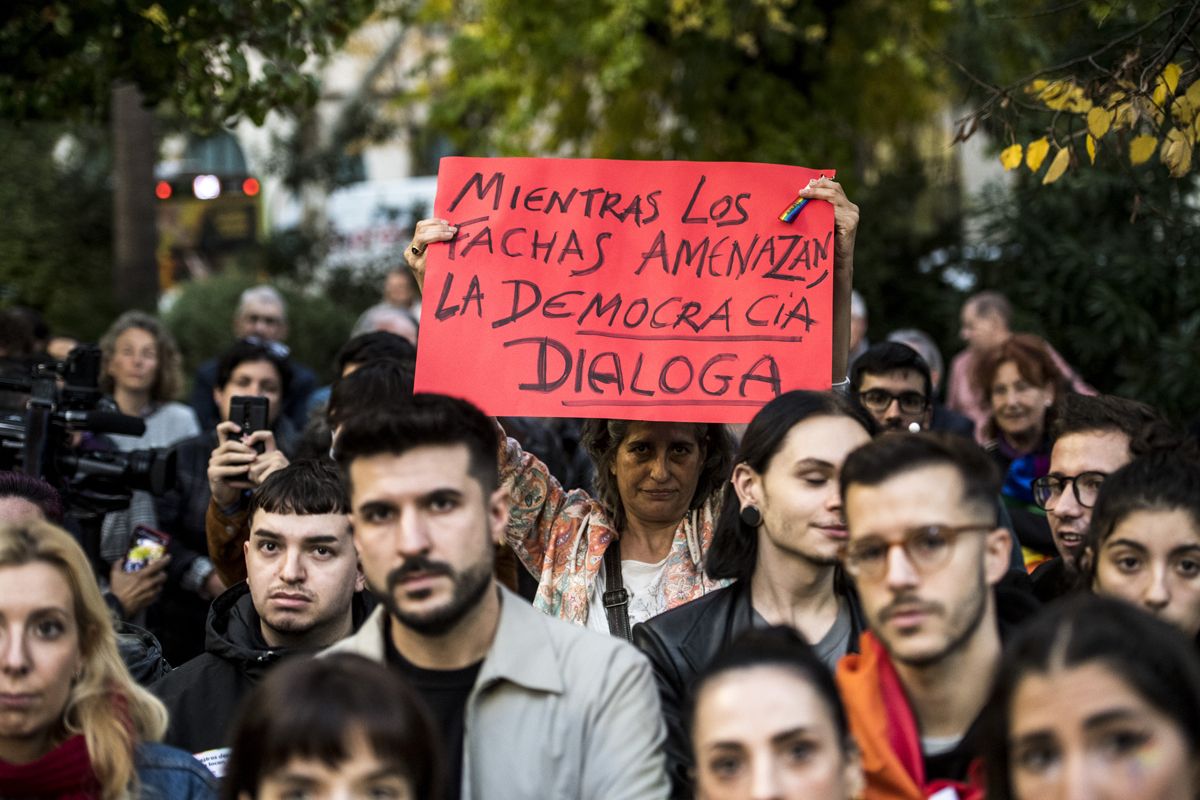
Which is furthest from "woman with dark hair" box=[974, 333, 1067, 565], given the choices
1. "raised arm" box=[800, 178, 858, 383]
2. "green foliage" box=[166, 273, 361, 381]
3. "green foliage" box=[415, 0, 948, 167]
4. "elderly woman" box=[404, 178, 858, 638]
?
"green foliage" box=[166, 273, 361, 381]

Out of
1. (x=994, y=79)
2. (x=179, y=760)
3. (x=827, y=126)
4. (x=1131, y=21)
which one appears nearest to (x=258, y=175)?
(x=827, y=126)

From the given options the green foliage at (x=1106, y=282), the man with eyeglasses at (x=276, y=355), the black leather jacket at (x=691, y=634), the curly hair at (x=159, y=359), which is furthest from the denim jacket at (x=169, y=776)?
the green foliage at (x=1106, y=282)

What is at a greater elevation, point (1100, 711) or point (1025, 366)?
point (1025, 366)

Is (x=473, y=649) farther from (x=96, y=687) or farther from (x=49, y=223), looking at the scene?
(x=49, y=223)

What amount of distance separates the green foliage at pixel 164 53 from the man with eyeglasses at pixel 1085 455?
4315 mm

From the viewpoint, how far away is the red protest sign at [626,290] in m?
4.92

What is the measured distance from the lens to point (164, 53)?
25.3ft

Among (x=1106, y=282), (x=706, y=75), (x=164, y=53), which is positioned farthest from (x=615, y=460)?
(x=706, y=75)

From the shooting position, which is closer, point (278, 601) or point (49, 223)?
point (278, 601)

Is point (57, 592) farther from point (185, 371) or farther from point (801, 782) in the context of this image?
point (185, 371)

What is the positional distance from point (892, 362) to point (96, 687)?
3547 mm

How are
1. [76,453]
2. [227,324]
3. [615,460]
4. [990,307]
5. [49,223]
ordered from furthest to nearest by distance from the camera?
[49,223], [227,324], [990,307], [76,453], [615,460]

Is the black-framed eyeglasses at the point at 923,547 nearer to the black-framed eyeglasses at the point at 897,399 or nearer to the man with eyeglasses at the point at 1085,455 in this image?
the man with eyeglasses at the point at 1085,455

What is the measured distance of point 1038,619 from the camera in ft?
10.1
